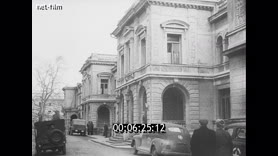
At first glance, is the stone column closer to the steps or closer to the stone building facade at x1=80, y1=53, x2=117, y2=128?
the stone building facade at x1=80, y1=53, x2=117, y2=128

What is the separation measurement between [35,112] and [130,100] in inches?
153

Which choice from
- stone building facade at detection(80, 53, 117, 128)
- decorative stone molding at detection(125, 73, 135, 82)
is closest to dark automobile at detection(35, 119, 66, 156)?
stone building facade at detection(80, 53, 117, 128)

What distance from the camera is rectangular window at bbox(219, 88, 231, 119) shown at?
27.9ft

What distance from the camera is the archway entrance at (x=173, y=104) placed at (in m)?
9.09

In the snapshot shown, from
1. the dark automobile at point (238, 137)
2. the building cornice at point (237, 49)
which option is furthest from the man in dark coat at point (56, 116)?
the building cornice at point (237, 49)

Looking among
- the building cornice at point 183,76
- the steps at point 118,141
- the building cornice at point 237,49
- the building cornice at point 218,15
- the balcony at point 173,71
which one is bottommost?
the steps at point 118,141

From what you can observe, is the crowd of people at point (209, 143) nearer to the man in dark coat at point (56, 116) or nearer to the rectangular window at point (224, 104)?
the rectangular window at point (224, 104)

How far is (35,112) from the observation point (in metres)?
8.23

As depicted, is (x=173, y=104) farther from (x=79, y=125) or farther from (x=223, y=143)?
(x=223, y=143)

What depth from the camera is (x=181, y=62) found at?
10.2 m

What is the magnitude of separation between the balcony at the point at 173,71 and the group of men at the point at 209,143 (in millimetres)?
2227

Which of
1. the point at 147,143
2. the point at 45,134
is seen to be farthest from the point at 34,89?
the point at 147,143

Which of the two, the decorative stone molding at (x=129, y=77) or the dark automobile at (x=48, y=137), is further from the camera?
the decorative stone molding at (x=129, y=77)

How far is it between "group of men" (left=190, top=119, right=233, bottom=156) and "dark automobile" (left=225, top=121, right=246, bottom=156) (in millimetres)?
118
